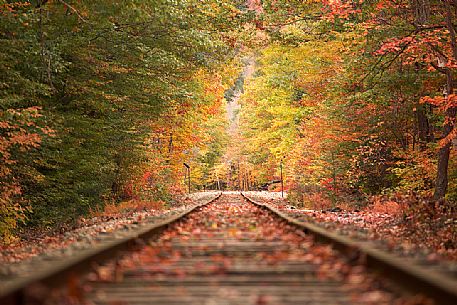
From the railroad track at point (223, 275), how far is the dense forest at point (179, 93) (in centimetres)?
709

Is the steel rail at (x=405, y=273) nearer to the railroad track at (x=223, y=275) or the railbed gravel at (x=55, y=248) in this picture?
the railroad track at (x=223, y=275)

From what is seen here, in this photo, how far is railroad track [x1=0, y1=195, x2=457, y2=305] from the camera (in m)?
4.29

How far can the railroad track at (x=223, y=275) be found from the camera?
14.1 feet

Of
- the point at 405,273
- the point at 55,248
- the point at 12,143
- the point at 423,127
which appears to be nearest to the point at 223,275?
the point at 405,273

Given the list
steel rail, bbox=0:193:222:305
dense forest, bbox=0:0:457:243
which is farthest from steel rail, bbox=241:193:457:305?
dense forest, bbox=0:0:457:243

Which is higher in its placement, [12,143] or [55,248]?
[12,143]

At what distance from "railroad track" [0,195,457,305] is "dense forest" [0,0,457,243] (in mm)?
7088

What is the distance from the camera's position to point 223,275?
18.0 feet

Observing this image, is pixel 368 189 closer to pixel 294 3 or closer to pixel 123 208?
pixel 294 3

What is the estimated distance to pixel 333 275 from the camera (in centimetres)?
539

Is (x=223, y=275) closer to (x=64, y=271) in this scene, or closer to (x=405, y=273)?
(x=64, y=271)

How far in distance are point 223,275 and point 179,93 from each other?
1701 centimetres

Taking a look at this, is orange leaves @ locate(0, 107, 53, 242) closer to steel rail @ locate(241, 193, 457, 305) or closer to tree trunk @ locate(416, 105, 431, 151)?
steel rail @ locate(241, 193, 457, 305)

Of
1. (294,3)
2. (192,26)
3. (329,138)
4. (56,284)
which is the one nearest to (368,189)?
(329,138)
